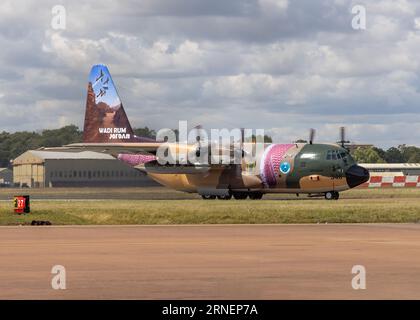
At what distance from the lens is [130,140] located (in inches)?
2734

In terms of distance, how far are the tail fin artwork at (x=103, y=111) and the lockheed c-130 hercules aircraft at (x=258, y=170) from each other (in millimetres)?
2886

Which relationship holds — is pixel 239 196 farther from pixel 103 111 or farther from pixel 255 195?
pixel 103 111

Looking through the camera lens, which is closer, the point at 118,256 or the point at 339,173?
the point at 118,256

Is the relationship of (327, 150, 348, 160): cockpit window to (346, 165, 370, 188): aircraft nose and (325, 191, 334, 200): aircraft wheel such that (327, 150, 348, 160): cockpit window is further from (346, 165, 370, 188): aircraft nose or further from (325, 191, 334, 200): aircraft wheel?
(325, 191, 334, 200): aircraft wheel

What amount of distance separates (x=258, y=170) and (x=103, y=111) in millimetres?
16332

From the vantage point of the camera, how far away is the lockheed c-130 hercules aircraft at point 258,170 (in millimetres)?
58531

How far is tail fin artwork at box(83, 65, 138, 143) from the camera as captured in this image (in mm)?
70250

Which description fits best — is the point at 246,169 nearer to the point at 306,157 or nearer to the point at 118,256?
the point at 306,157

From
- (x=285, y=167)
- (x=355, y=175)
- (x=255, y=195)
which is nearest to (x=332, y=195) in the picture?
(x=355, y=175)

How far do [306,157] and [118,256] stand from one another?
119ft

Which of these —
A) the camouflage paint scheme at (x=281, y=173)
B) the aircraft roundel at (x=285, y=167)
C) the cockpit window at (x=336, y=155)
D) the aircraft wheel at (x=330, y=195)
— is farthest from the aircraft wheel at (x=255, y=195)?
the cockpit window at (x=336, y=155)

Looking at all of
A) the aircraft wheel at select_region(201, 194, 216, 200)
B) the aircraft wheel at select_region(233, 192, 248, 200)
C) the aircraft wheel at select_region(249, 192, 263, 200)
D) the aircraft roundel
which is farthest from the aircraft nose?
the aircraft wheel at select_region(201, 194, 216, 200)

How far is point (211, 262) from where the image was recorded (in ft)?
73.2
